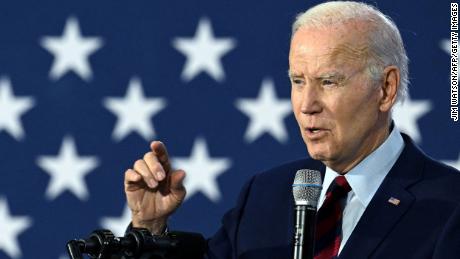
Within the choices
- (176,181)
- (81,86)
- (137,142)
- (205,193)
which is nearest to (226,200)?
(205,193)

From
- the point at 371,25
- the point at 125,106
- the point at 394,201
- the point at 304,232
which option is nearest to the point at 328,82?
the point at 371,25

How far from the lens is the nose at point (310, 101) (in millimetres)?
2115

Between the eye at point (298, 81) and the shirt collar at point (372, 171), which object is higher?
the eye at point (298, 81)

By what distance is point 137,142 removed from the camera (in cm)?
317

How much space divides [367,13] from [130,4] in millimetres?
1144

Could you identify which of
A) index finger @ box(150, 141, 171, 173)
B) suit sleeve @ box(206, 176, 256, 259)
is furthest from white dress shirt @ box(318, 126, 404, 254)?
index finger @ box(150, 141, 171, 173)

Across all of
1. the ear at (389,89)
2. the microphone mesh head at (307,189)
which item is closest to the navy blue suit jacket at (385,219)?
the ear at (389,89)

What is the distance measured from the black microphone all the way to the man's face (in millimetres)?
334

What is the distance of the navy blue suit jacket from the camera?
2107 mm

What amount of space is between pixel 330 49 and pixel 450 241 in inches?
18.2

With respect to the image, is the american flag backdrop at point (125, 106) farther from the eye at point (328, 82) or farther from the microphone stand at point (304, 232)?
the microphone stand at point (304, 232)

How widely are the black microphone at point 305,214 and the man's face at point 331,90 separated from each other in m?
0.33

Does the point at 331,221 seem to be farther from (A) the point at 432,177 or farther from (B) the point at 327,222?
(A) the point at 432,177

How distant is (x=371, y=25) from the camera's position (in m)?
2.19
